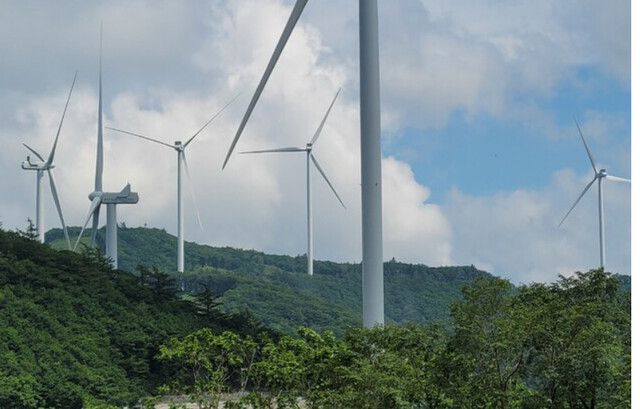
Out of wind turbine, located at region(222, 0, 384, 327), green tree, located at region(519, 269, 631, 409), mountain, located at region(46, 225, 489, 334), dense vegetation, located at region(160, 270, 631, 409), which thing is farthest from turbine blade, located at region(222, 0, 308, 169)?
mountain, located at region(46, 225, 489, 334)

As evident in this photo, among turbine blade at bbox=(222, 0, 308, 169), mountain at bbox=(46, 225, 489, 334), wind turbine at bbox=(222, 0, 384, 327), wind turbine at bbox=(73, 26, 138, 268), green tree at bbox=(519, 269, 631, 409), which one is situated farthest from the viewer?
mountain at bbox=(46, 225, 489, 334)

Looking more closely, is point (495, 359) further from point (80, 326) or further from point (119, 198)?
point (119, 198)

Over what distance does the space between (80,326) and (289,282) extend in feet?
226

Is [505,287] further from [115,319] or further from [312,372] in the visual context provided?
[115,319]

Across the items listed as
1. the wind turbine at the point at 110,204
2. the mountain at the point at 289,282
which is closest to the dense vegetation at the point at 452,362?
the wind turbine at the point at 110,204

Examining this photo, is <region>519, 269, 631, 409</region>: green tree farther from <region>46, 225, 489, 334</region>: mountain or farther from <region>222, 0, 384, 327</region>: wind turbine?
<region>46, 225, 489, 334</region>: mountain

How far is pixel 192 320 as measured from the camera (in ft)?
213

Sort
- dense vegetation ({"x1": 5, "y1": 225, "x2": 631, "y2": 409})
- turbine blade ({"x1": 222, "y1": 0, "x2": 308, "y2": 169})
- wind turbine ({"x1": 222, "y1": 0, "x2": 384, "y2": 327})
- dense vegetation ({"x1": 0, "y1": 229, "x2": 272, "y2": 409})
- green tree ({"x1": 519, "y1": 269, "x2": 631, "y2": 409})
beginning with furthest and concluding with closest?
dense vegetation ({"x1": 0, "y1": 229, "x2": 272, "y2": 409}), turbine blade ({"x1": 222, "y1": 0, "x2": 308, "y2": 169}), wind turbine ({"x1": 222, "y1": 0, "x2": 384, "y2": 327}), dense vegetation ({"x1": 5, "y1": 225, "x2": 631, "y2": 409}), green tree ({"x1": 519, "y1": 269, "x2": 631, "y2": 409})

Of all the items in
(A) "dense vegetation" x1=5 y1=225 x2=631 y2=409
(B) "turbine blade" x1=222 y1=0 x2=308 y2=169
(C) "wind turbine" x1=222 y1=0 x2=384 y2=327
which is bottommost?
(A) "dense vegetation" x1=5 y1=225 x2=631 y2=409

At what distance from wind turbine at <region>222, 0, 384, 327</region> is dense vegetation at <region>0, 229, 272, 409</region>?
2209 centimetres

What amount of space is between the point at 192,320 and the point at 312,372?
3631 cm

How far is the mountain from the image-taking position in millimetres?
103500

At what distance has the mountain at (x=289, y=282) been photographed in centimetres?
10350

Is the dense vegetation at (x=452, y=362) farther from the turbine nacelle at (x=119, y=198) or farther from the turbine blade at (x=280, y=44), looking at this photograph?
the turbine nacelle at (x=119, y=198)
